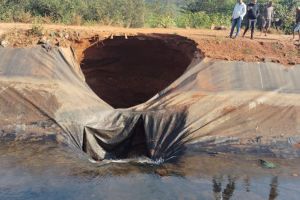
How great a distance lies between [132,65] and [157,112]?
3916 millimetres

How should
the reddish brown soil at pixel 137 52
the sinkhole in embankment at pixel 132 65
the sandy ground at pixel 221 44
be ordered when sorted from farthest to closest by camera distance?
1. the sinkhole in embankment at pixel 132 65
2. the reddish brown soil at pixel 137 52
3. the sandy ground at pixel 221 44

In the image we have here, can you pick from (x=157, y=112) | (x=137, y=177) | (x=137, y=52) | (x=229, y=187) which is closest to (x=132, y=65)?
(x=137, y=52)

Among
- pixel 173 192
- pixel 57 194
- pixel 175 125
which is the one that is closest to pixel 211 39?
pixel 175 125

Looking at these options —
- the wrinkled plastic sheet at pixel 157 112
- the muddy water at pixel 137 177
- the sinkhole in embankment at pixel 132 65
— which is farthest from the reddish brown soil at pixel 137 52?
the muddy water at pixel 137 177

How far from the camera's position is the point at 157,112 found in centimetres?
923

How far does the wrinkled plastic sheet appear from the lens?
8.80m

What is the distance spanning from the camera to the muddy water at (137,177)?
6582 millimetres

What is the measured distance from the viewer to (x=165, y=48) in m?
12.4

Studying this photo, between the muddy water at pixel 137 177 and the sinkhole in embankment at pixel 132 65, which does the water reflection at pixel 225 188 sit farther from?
the sinkhole in embankment at pixel 132 65

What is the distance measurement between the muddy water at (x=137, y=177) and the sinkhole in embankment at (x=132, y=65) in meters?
4.21

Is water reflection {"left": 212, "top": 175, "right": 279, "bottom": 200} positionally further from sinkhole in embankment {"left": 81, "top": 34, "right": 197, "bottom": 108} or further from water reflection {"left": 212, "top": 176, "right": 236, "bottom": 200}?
sinkhole in embankment {"left": 81, "top": 34, "right": 197, "bottom": 108}

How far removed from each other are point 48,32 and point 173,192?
5.70 m

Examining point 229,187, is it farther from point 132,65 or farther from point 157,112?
point 132,65

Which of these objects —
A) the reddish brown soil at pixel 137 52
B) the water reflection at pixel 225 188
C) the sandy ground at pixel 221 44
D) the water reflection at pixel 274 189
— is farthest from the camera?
the reddish brown soil at pixel 137 52
